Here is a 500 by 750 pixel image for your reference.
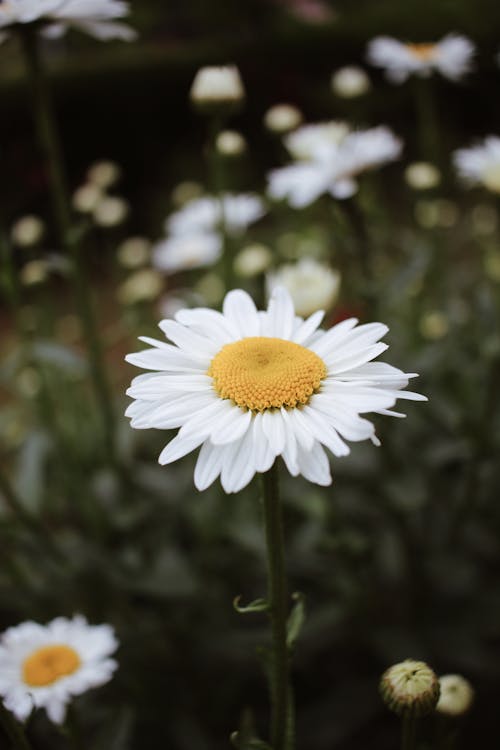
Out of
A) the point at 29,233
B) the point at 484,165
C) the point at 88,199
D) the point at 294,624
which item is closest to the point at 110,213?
the point at 88,199

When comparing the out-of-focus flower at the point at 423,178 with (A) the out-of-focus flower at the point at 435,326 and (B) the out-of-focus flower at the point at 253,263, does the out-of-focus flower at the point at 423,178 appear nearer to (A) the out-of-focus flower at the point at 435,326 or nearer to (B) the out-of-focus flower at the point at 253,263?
(A) the out-of-focus flower at the point at 435,326

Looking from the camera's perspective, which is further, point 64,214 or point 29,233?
point 29,233

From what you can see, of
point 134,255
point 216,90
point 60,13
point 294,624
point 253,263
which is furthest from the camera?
point 134,255

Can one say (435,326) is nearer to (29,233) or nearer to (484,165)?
(484,165)

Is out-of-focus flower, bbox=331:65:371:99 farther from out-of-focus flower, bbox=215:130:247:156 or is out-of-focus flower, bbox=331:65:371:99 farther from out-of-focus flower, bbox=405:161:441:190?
out-of-focus flower, bbox=215:130:247:156

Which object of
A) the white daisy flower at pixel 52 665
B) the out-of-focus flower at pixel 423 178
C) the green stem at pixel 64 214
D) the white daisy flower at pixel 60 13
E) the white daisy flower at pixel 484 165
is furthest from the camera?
the out-of-focus flower at pixel 423 178

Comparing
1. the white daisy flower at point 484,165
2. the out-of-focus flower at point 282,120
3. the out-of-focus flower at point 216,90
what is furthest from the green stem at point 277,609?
the out-of-focus flower at point 282,120

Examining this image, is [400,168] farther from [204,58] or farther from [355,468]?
[355,468]
